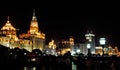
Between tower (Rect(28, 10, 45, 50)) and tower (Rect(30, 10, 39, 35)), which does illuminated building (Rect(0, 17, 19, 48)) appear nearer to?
tower (Rect(28, 10, 45, 50))

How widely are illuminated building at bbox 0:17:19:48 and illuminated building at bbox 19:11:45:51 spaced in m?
7.12

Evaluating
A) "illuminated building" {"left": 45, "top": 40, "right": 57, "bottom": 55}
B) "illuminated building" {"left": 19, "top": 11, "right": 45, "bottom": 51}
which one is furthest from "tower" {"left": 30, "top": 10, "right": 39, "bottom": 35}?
"illuminated building" {"left": 45, "top": 40, "right": 57, "bottom": 55}

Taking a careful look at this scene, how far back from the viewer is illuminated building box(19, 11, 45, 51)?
12861 centimetres

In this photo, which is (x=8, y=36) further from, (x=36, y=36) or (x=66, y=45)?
(x=66, y=45)

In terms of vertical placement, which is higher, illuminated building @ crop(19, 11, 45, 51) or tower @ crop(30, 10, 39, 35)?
tower @ crop(30, 10, 39, 35)

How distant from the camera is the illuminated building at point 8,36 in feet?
347

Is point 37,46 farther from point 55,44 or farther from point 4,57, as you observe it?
point 4,57

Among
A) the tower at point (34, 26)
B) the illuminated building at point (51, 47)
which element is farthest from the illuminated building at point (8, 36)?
the illuminated building at point (51, 47)

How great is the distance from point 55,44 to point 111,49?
3324cm

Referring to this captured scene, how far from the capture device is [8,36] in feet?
376

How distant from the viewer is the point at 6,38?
10850cm

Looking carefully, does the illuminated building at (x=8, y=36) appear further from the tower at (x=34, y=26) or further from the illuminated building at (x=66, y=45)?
the illuminated building at (x=66, y=45)

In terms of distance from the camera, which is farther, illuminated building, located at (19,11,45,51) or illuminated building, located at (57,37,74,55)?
illuminated building, located at (57,37,74,55)

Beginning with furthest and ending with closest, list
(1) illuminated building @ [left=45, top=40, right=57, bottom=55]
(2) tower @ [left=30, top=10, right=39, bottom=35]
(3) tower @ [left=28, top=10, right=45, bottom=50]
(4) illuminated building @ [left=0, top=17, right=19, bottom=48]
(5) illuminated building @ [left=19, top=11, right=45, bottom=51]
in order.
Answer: (1) illuminated building @ [left=45, top=40, right=57, bottom=55] → (2) tower @ [left=30, top=10, right=39, bottom=35] → (3) tower @ [left=28, top=10, right=45, bottom=50] → (5) illuminated building @ [left=19, top=11, right=45, bottom=51] → (4) illuminated building @ [left=0, top=17, right=19, bottom=48]
